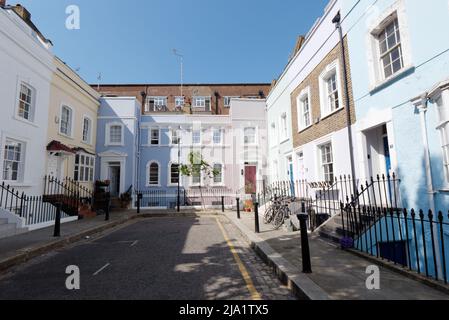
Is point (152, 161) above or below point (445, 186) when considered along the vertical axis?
above

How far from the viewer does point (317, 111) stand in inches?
440

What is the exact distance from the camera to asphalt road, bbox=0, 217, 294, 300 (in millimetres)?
3998

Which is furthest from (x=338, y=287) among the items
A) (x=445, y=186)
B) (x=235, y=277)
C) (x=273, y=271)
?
(x=445, y=186)

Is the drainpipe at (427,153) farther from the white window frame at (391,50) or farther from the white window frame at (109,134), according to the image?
the white window frame at (109,134)

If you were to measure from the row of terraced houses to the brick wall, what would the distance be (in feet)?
0.23

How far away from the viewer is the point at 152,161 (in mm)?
21859

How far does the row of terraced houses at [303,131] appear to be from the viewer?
19.1ft

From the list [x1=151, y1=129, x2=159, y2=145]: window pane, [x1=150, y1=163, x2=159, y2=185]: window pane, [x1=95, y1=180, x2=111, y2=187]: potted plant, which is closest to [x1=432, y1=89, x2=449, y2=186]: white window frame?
[x1=95, y1=180, x2=111, y2=187]: potted plant

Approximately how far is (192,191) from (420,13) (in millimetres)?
18149

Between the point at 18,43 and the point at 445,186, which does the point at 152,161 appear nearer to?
the point at 18,43

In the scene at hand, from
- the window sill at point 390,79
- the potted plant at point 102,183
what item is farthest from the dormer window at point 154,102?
the window sill at point 390,79

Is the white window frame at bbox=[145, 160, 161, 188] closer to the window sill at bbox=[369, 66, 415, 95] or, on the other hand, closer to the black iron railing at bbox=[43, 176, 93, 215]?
the black iron railing at bbox=[43, 176, 93, 215]

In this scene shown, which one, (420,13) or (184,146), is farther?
(184,146)

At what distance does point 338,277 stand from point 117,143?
19.5 metres
